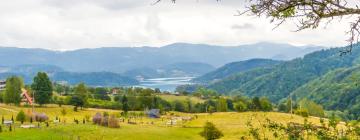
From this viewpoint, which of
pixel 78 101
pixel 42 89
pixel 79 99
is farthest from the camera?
pixel 79 99

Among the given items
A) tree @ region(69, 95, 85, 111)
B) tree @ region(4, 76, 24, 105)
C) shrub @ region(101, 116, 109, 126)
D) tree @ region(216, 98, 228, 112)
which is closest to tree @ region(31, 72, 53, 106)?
tree @ region(4, 76, 24, 105)

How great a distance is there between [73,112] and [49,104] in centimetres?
1909

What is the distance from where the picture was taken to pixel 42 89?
339 feet

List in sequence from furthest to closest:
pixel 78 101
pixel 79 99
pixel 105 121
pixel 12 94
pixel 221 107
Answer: pixel 221 107
pixel 79 99
pixel 78 101
pixel 12 94
pixel 105 121

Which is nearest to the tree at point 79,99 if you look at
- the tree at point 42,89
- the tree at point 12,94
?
the tree at point 42,89

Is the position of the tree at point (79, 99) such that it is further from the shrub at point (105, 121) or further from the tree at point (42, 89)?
the shrub at point (105, 121)

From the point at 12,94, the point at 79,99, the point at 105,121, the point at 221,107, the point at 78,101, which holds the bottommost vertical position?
the point at 221,107

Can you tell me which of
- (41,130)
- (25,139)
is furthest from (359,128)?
(41,130)

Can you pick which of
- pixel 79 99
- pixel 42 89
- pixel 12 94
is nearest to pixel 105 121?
pixel 79 99

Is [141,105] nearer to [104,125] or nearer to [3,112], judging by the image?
[3,112]

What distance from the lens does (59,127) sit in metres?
52.0

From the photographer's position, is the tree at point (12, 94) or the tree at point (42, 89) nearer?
the tree at point (12, 94)

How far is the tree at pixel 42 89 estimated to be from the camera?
100m

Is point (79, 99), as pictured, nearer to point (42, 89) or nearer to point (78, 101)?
point (78, 101)
